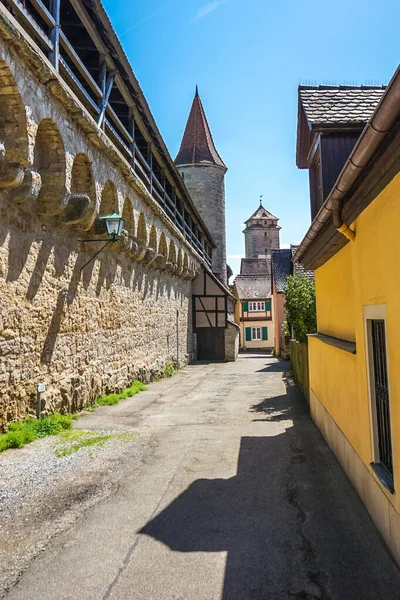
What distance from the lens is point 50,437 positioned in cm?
543

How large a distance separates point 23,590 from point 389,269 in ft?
9.92

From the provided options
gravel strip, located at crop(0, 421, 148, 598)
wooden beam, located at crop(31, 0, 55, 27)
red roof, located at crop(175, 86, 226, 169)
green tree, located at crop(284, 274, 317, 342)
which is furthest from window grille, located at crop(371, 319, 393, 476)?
red roof, located at crop(175, 86, 226, 169)

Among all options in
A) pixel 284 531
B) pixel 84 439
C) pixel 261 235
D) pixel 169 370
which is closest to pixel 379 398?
pixel 284 531

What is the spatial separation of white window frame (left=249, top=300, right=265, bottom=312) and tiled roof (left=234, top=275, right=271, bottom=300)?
43cm

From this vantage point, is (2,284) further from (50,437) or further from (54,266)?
(50,437)

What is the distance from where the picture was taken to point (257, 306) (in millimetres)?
35062

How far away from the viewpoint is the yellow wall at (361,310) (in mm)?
2740

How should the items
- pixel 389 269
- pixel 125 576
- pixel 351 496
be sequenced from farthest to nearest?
1. pixel 351 496
2. pixel 389 269
3. pixel 125 576

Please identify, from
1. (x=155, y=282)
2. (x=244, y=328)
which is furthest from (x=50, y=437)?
(x=244, y=328)

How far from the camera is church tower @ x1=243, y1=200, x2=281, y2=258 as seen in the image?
200 feet

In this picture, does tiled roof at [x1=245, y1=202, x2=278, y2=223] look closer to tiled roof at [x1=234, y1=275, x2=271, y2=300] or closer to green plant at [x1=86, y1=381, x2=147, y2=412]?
tiled roof at [x1=234, y1=275, x2=271, y2=300]

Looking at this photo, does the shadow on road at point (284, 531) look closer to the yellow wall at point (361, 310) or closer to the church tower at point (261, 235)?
the yellow wall at point (361, 310)

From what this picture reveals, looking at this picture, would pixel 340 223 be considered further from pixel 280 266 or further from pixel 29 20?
pixel 280 266

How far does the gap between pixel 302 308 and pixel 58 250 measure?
7.66 meters
